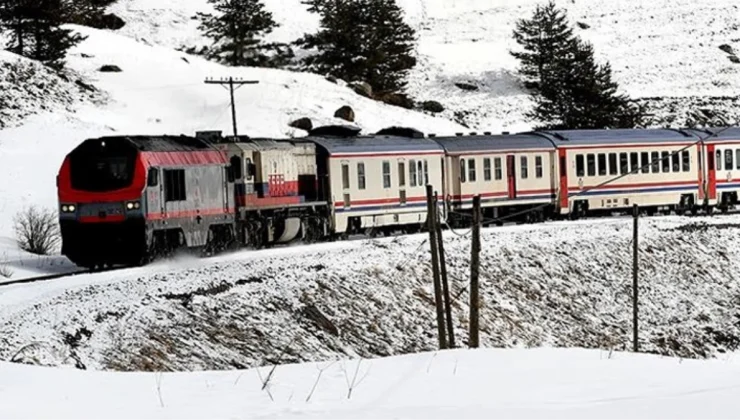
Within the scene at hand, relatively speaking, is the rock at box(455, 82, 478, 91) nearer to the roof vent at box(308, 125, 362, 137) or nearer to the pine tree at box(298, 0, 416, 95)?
the pine tree at box(298, 0, 416, 95)

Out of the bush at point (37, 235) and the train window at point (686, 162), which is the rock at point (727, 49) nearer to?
the train window at point (686, 162)

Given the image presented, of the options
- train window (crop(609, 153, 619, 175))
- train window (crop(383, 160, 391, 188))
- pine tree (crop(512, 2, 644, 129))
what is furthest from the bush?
pine tree (crop(512, 2, 644, 129))

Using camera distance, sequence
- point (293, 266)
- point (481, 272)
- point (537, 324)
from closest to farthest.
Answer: point (293, 266)
point (537, 324)
point (481, 272)

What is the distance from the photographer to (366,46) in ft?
271

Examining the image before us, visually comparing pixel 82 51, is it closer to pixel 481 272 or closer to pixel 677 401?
pixel 481 272

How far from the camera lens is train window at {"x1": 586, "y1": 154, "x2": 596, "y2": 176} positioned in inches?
1823

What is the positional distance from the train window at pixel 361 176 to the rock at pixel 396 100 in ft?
121

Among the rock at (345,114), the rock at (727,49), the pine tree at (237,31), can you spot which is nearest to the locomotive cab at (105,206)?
the rock at (345,114)

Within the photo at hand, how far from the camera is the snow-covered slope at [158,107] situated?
51312 mm

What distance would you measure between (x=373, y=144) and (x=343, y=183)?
6.97ft

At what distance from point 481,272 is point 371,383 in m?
20.0

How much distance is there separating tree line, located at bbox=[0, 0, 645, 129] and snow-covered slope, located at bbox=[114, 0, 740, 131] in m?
2.03

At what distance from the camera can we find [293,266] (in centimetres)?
2922

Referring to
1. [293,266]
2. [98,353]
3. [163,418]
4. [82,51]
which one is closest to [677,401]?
[163,418]
